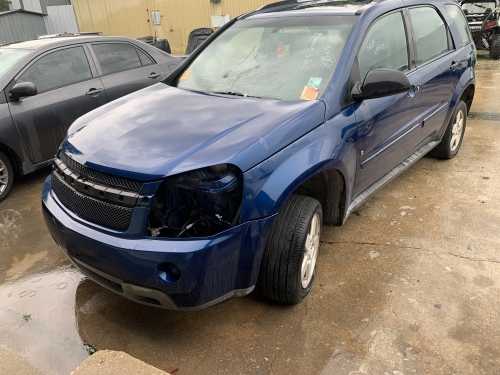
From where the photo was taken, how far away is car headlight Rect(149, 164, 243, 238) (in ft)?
7.06

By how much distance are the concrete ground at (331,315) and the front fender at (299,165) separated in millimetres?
693

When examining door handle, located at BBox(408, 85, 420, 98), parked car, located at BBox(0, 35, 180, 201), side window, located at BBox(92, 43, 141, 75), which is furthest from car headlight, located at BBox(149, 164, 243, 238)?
side window, located at BBox(92, 43, 141, 75)

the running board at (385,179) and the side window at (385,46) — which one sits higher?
the side window at (385,46)

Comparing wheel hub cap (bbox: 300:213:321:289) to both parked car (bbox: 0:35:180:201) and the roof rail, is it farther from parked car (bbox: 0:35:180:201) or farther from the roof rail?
parked car (bbox: 0:35:180:201)

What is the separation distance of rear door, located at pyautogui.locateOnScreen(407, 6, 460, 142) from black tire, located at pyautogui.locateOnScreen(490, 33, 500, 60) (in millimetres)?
9234

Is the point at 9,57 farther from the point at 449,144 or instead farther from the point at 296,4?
the point at 449,144

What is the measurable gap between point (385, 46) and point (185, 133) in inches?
71.7

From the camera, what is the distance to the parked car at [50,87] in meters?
4.52

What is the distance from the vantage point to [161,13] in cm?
1608

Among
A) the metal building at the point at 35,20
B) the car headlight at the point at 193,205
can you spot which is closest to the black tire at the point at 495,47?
the car headlight at the point at 193,205

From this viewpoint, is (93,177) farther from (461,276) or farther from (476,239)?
(476,239)

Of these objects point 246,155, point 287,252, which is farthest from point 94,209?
point 287,252

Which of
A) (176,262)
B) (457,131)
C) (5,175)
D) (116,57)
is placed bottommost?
(457,131)

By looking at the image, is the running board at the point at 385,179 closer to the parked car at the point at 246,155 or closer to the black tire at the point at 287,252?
the parked car at the point at 246,155
